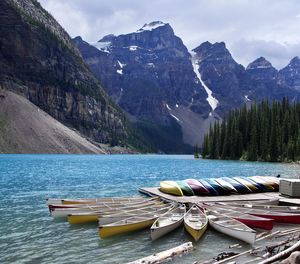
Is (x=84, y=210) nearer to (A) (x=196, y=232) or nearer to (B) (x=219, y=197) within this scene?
(A) (x=196, y=232)

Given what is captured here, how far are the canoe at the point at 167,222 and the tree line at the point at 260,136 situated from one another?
4026 inches

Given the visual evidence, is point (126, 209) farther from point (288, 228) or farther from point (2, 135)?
point (2, 135)

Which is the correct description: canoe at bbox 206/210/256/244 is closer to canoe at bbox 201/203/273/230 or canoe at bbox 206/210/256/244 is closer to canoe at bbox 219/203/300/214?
canoe at bbox 201/203/273/230

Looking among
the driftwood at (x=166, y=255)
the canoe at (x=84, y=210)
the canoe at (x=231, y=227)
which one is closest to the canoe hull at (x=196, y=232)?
the canoe at (x=231, y=227)

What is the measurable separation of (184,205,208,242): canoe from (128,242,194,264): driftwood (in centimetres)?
223

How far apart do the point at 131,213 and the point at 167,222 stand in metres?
3.57

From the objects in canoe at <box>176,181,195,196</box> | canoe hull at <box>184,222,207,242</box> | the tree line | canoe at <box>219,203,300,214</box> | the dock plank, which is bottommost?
canoe hull at <box>184,222,207,242</box>

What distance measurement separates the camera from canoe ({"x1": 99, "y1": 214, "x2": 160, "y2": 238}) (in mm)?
25953

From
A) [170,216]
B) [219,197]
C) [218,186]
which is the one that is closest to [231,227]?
[170,216]

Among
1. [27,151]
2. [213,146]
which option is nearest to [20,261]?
[213,146]

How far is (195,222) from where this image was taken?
28.5m

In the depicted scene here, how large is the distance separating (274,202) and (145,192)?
1514 cm

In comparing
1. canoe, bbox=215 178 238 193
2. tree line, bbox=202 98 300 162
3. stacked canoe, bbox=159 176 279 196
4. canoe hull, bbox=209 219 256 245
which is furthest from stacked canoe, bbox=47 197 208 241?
tree line, bbox=202 98 300 162

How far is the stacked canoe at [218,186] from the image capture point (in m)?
40.4
